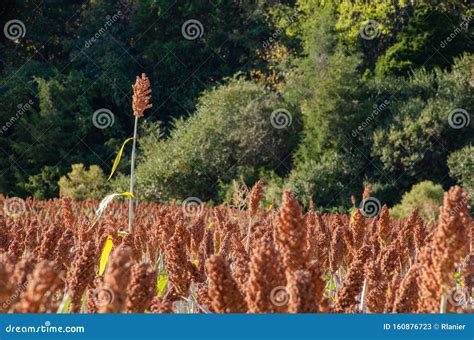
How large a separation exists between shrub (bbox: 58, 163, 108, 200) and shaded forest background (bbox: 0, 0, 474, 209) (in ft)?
0.22

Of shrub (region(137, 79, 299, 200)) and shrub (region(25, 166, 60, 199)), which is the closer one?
shrub (region(137, 79, 299, 200))

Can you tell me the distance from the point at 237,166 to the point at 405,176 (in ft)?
16.1

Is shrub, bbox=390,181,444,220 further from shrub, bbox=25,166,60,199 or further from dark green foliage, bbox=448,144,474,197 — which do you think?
shrub, bbox=25,166,60,199

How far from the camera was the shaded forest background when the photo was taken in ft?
84.5

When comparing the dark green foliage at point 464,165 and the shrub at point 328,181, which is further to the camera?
the dark green foliage at point 464,165

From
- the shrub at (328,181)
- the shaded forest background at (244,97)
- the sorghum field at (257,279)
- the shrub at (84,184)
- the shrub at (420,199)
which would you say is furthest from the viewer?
the shaded forest background at (244,97)

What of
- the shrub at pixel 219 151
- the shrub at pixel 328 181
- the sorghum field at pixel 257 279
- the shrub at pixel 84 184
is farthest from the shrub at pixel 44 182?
the sorghum field at pixel 257 279

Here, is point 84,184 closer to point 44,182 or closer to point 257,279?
point 44,182

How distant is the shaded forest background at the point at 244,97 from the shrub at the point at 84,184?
0.07 metres

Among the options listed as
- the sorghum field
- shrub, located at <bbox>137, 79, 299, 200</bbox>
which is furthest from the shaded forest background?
the sorghum field

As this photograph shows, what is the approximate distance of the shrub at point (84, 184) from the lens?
2488cm

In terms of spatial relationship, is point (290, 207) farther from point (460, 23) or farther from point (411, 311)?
point (460, 23)

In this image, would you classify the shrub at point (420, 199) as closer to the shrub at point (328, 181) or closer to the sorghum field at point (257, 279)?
the shrub at point (328, 181)

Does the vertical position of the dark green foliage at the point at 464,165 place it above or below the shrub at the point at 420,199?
above
